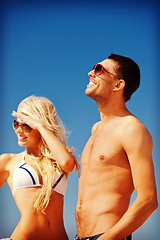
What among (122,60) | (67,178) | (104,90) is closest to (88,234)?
(67,178)

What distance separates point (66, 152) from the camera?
178 inches

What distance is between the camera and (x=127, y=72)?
4.33 m

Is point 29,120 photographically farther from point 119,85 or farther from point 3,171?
point 119,85

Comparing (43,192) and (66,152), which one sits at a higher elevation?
(66,152)

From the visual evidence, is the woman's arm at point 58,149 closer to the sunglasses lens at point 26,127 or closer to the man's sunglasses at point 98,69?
the sunglasses lens at point 26,127

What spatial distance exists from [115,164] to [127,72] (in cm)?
120

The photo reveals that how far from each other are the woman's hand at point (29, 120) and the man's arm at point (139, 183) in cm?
149

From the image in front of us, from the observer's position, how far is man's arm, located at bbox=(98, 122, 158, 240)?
11.3ft

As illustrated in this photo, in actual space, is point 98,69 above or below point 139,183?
→ above

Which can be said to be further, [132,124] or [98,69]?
[98,69]

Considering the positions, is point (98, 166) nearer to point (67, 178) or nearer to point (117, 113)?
point (117, 113)

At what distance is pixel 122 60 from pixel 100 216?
191 cm

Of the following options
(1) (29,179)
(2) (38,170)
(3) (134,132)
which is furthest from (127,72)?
(1) (29,179)

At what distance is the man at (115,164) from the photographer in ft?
11.5
